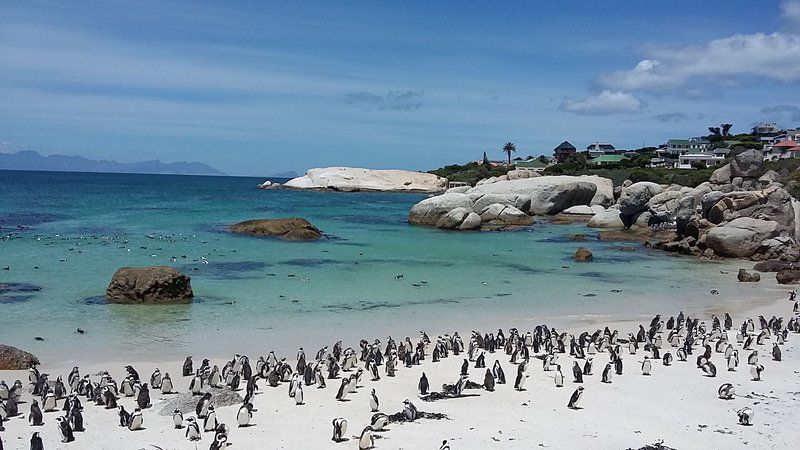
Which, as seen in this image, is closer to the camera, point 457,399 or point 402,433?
point 402,433

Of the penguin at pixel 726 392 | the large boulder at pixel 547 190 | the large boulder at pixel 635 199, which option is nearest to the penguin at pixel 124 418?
the penguin at pixel 726 392

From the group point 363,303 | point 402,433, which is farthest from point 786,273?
point 402,433

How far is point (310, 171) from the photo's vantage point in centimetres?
11238

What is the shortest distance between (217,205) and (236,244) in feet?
128

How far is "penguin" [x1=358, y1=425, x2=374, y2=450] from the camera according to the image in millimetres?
10594

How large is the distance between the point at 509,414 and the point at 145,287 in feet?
47.0

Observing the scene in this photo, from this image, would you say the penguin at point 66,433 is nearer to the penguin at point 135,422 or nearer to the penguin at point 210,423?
the penguin at point 135,422

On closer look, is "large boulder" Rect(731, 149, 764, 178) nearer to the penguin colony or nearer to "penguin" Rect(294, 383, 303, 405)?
the penguin colony

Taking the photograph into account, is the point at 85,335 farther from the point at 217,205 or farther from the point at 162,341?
the point at 217,205

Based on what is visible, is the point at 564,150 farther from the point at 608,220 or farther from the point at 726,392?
the point at 726,392

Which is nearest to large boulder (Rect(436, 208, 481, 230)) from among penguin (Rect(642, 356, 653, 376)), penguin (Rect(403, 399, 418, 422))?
penguin (Rect(642, 356, 653, 376))

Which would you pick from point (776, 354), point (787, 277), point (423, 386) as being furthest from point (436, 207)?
point (423, 386)

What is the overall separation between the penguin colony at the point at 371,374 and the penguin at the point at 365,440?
0.05 feet

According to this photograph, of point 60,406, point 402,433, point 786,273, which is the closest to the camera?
point 402,433
